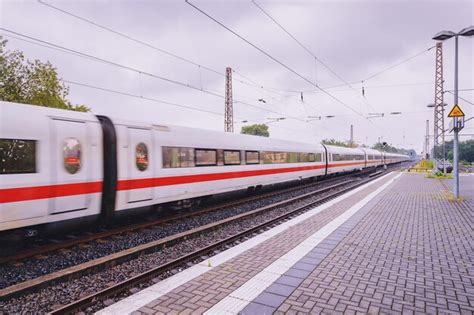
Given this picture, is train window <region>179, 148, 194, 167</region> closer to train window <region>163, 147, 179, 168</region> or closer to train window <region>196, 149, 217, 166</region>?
train window <region>163, 147, 179, 168</region>

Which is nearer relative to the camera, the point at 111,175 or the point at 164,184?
the point at 111,175

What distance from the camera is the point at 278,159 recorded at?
16.7m

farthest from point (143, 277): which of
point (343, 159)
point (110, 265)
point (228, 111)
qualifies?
point (343, 159)

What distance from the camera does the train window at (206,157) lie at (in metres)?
10.8

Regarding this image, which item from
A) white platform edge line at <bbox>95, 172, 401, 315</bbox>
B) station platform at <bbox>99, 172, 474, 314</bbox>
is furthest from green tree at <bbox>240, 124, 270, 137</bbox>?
white platform edge line at <bbox>95, 172, 401, 315</bbox>

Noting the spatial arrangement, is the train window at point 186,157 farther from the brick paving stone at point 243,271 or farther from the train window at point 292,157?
the train window at point 292,157

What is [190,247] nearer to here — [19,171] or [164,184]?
[164,184]

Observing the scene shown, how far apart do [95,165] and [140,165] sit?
134cm

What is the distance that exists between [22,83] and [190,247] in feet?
66.6

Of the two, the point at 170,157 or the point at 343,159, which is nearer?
the point at 170,157

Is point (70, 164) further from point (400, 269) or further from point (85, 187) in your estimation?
point (400, 269)

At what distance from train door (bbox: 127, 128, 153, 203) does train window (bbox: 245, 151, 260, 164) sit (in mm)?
5785

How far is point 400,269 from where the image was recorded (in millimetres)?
5344

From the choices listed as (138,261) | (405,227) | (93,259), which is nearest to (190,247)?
(138,261)
